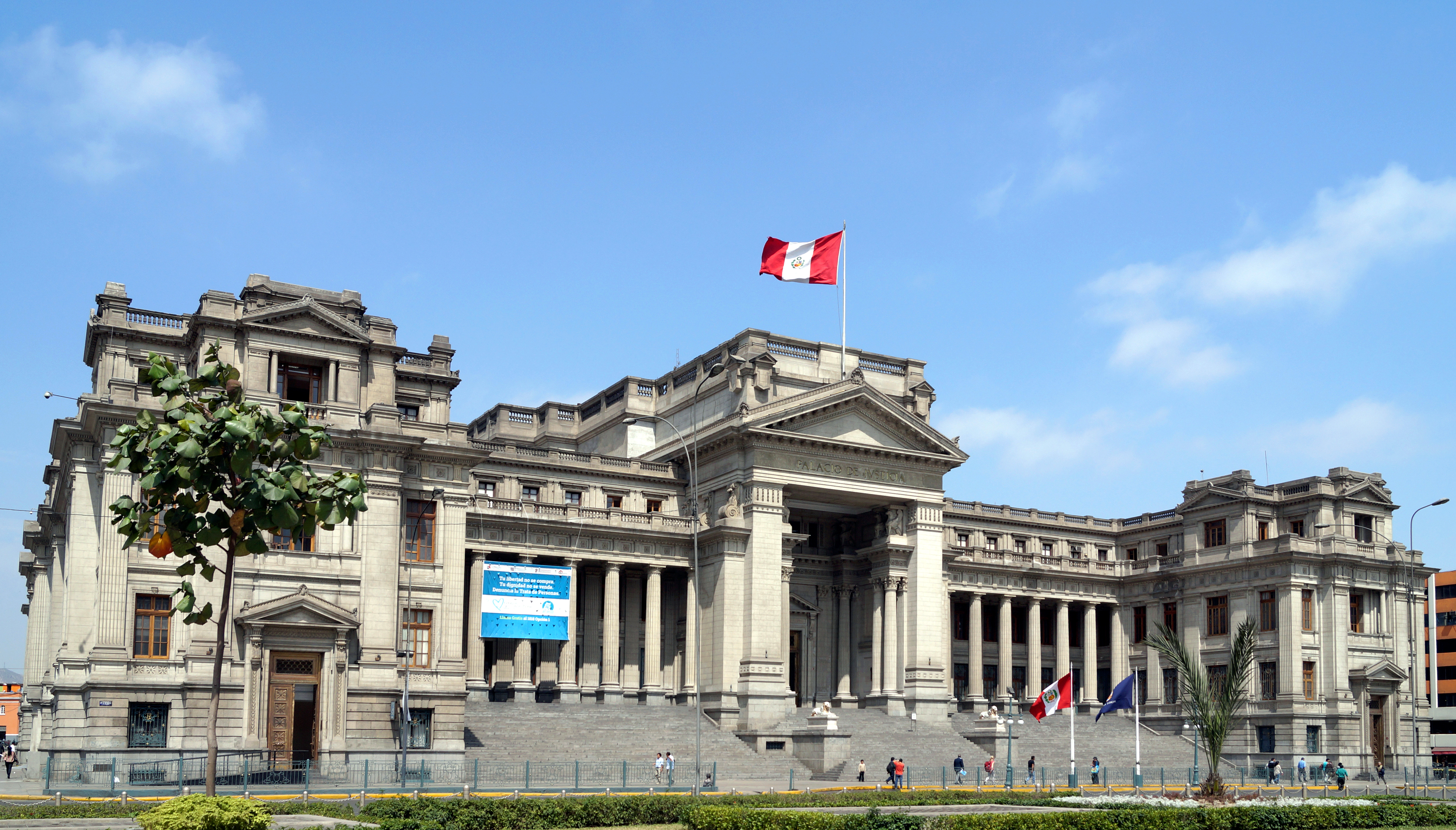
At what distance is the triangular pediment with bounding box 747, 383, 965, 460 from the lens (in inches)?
2936

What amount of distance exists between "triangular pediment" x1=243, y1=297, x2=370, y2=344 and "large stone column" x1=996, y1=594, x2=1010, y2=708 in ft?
161

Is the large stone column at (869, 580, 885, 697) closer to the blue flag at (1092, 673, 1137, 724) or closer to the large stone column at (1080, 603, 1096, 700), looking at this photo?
the blue flag at (1092, 673, 1137, 724)

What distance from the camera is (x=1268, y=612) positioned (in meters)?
86.2

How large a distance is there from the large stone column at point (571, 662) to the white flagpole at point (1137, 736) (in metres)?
27.7

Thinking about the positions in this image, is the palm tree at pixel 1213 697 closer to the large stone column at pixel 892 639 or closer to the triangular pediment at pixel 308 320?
the large stone column at pixel 892 639

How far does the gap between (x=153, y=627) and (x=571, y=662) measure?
25.5 m

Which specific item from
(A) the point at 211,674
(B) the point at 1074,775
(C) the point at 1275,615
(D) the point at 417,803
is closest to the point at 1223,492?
(C) the point at 1275,615

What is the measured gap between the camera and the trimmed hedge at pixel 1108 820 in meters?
33.2

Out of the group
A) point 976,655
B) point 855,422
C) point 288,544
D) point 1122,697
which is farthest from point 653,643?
point 976,655

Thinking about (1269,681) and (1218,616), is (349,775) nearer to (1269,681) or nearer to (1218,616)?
(1269,681)

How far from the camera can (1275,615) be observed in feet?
281

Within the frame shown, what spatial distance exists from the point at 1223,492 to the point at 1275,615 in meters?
8.30

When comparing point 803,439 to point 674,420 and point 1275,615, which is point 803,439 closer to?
point 674,420

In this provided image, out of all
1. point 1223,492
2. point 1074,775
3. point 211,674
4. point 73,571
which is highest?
point 1223,492
